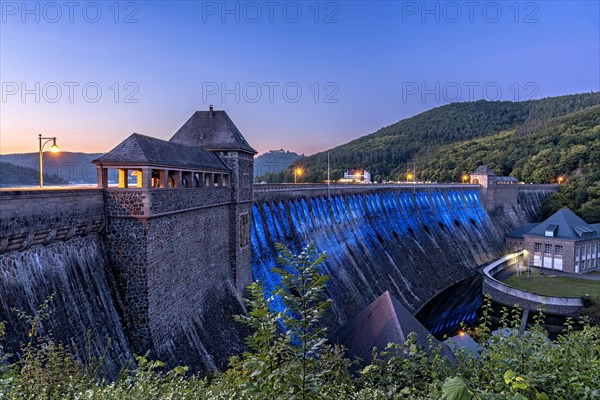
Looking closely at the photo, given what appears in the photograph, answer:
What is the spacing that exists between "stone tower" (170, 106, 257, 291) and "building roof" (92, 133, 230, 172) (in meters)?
3.77

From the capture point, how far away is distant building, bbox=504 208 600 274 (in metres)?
50.3

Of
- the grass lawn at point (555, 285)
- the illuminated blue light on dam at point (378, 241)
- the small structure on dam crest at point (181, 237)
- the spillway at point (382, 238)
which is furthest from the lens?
the grass lawn at point (555, 285)

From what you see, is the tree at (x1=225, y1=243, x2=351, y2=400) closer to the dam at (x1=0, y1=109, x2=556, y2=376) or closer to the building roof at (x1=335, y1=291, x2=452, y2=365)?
the dam at (x1=0, y1=109, x2=556, y2=376)

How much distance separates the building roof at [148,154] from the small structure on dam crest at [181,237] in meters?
0.04

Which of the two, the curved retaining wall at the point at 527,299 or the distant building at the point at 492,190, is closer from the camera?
the curved retaining wall at the point at 527,299

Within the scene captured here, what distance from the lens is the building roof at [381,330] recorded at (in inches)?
536

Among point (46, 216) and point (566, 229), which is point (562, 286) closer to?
point (566, 229)

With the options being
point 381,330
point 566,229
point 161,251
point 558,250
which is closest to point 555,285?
point 558,250

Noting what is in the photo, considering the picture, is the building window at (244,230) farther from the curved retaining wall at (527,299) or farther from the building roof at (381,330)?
the curved retaining wall at (527,299)

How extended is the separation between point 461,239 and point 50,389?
57.3 m

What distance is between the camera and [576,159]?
94188mm

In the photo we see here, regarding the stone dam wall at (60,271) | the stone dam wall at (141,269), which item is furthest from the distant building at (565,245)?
the stone dam wall at (60,271)

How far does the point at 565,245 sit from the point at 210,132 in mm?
48190

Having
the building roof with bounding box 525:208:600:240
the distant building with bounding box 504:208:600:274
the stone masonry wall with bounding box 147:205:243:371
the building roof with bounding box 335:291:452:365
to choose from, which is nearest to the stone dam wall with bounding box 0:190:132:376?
the stone masonry wall with bounding box 147:205:243:371
